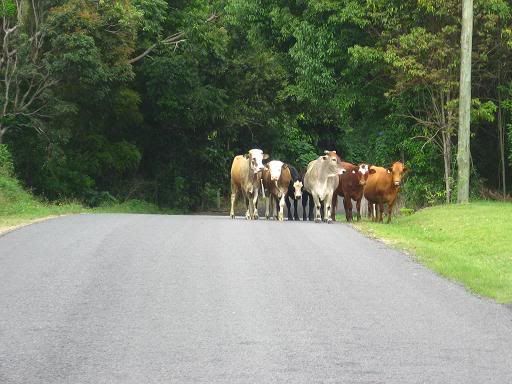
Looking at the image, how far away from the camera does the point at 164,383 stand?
30.6 ft

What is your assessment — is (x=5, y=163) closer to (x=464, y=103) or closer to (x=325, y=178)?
(x=325, y=178)

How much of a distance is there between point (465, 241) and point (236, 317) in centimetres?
1135

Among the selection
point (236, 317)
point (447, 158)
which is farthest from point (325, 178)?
point (236, 317)

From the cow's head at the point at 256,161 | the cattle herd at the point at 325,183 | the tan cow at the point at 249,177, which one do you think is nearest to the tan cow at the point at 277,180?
the cattle herd at the point at 325,183

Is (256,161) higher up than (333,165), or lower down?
higher up

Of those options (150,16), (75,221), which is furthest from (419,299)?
(150,16)

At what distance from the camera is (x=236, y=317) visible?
487 inches

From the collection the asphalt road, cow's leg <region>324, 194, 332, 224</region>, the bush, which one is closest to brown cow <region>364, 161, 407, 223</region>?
cow's leg <region>324, 194, 332, 224</region>

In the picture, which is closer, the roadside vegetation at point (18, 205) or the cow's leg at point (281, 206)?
the roadside vegetation at point (18, 205)

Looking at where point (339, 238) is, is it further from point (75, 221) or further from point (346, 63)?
point (346, 63)

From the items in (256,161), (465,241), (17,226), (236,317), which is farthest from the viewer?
(256,161)

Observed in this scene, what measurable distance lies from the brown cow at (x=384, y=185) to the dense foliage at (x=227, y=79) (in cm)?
497

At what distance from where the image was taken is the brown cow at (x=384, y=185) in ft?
99.1

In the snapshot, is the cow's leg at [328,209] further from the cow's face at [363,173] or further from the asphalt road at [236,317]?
the asphalt road at [236,317]
